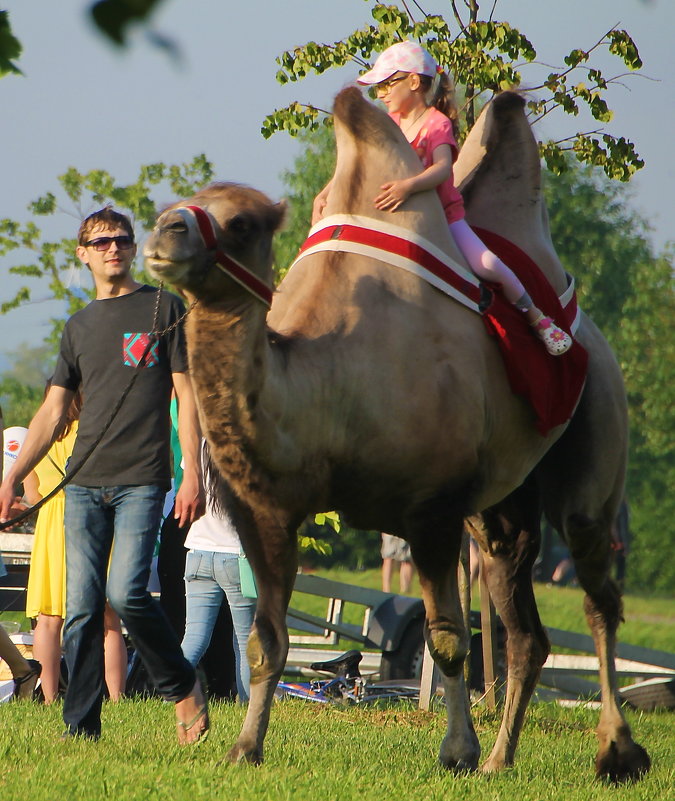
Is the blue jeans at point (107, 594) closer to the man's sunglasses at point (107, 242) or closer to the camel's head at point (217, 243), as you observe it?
the man's sunglasses at point (107, 242)

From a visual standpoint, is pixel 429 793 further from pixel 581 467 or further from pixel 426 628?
pixel 581 467

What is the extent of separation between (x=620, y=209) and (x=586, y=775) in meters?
43.4

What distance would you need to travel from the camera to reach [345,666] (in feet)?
30.6

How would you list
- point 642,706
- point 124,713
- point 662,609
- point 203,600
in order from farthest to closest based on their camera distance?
1. point 662,609
2. point 642,706
3. point 203,600
4. point 124,713

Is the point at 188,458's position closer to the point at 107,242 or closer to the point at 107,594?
the point at 107,594

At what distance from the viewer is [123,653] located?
8648 mm

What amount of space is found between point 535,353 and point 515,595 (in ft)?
4.64

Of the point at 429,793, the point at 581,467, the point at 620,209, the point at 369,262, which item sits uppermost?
the point at 620,209

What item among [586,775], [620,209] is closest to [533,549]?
[586,775]

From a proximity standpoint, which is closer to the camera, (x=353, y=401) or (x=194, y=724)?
(x=353, y=401)

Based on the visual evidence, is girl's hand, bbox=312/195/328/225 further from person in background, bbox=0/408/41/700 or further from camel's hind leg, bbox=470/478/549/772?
person in background, bbox=0/408/41/700

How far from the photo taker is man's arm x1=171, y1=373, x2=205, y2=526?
20.1 feet

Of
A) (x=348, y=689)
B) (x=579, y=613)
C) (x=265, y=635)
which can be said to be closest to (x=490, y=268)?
(x=265, y=635)

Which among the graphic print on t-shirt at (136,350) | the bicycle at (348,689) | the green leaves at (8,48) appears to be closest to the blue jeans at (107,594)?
the graphic print on t-shirt at (136,350)
